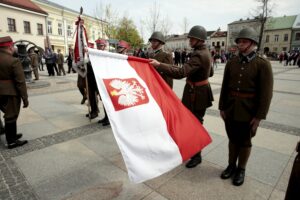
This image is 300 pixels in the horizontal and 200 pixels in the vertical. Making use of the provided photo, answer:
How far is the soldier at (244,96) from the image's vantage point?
254cm

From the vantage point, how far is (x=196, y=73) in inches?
122

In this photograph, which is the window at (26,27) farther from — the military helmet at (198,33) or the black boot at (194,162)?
the black boot at (194,162)

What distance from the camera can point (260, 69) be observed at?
2.53 meters

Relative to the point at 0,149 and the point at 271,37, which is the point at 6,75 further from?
the point at 271,37

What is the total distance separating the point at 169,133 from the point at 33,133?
3.60 m

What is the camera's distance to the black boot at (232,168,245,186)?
9.17 feet

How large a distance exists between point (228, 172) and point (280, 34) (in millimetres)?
71595

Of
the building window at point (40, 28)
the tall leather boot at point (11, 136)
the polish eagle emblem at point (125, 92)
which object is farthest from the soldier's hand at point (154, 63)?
the building window at point (40, 28)

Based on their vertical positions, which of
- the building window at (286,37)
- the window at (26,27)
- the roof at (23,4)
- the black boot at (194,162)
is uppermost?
the roof at (23,4)

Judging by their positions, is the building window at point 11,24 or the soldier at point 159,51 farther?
A: the building window at point 11,24

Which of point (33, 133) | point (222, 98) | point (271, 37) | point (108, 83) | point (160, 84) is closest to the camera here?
point (108, 83)

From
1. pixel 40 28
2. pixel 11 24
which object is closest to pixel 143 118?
pixel 11 24

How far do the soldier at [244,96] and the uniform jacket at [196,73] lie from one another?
273 mm

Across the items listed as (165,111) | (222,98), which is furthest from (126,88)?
(222,98)
